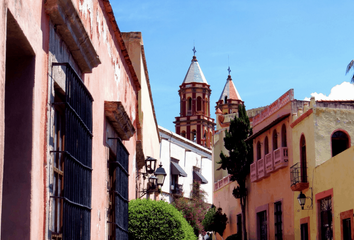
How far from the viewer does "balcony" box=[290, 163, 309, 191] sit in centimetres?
2081

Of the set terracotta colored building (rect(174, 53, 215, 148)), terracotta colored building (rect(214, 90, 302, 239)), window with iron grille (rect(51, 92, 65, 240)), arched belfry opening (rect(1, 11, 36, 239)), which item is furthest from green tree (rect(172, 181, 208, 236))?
Answer: arched belfry opening (rect(1, 11, 36, 239))

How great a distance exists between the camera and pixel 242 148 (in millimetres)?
29141

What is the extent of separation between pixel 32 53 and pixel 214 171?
1347 inches

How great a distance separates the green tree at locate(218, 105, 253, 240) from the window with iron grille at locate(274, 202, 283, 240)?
3925 millimetres

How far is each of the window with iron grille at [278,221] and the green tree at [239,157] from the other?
3925mm

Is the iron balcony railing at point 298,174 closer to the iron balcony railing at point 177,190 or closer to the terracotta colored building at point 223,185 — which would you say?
the terracotta colored building at point 223,185

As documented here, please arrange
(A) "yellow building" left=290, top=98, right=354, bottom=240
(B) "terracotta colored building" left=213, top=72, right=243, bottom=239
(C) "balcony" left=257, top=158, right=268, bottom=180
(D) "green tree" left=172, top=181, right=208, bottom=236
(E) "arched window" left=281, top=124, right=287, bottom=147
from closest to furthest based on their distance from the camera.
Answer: (A) "yellow building" left=290, top=98, right=354, bottom=240, (E) "arched window" left=281, top=124, right=287, bottom=147, (C) "balcony" left=257, top=158, right=268, bottom=180, (B) "terracotta colored building" left=213, top=72, right=243, bottom=239, (D) "green tree" left=172, top=181, right=208, bottom=236

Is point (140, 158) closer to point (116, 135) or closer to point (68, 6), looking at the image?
point (116, 135)

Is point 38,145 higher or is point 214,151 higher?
point 214,151

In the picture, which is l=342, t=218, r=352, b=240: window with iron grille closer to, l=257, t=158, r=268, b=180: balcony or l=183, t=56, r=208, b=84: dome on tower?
l=257, t=158, r=268, b=180: balcony

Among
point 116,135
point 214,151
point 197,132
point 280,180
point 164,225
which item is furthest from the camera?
point 197,132

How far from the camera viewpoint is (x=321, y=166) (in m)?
19.3

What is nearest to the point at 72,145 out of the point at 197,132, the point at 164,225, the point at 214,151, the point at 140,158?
the point at 164,225

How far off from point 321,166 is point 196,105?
51.5 m
